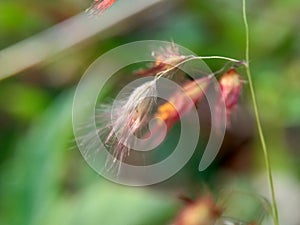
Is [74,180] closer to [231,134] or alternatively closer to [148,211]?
[148,211]

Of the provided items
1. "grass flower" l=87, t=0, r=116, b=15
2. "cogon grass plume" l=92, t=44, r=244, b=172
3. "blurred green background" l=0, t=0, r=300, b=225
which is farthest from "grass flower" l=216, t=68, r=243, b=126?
"blurred green background" l=0, t=0, r=300, b=225

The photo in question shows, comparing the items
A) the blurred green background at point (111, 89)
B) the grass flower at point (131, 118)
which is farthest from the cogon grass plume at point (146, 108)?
the blurred green background at point (111, 89)

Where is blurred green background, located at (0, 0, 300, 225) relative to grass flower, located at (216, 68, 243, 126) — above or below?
above

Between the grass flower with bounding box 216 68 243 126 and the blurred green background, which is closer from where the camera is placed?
the grass flower with bounding box 216 68 243 126

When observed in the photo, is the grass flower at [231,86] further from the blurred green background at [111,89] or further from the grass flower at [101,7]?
the blurred green background at [111,89]

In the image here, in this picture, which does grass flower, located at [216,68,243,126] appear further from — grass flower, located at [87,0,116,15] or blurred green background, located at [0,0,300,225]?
blurred green background, located at [0,0,300,225]

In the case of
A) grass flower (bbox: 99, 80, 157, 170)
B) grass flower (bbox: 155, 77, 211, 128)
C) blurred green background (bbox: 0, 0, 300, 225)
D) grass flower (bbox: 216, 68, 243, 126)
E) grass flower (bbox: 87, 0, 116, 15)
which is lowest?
grass flower (bbox: 99, 80, 157, 170)

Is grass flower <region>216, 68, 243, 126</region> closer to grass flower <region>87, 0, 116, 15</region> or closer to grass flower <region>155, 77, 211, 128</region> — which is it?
grass flower <region>155, 77, 211, 128</region>

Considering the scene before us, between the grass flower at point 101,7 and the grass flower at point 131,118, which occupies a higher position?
the grass flower at point 101,7

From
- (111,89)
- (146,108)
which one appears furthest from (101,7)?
(111,89)
